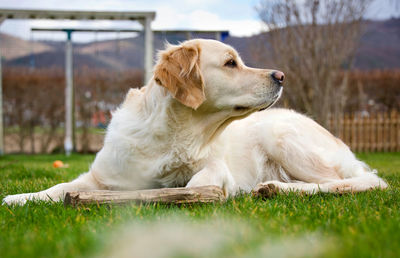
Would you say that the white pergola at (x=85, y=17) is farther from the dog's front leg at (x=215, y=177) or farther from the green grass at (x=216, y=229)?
the green grass at (x=216, y=229)

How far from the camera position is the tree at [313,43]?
7.80 metres

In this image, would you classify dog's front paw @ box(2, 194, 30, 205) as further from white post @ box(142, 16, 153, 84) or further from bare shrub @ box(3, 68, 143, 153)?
bare shrub @ box(3, 68, 143, 153)

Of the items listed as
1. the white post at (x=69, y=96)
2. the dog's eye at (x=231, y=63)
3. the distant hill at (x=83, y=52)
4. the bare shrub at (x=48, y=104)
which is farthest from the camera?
the bare shrub at (x=48, y=104)

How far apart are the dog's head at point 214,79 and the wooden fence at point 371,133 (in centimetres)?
914

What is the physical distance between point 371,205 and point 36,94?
398 inches

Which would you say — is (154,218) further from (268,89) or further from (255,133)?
(255,133)

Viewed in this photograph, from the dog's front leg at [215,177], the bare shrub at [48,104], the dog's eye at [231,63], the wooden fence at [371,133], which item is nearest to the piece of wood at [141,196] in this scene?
the dog's front leg at [215,177]

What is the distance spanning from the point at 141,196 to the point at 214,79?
0.98 metres

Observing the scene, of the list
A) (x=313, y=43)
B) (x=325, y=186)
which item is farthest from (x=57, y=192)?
(x=313, y=43)

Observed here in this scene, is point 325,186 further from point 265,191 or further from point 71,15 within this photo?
point 71,15

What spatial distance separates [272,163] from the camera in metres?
3.33

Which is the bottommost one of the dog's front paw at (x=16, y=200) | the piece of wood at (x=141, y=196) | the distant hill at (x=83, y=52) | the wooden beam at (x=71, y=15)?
the dog's front paw at (x=16, y=200)

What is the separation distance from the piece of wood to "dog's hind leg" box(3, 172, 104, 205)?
1.07 feet

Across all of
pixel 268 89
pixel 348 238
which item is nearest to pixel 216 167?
pixel 268 89
